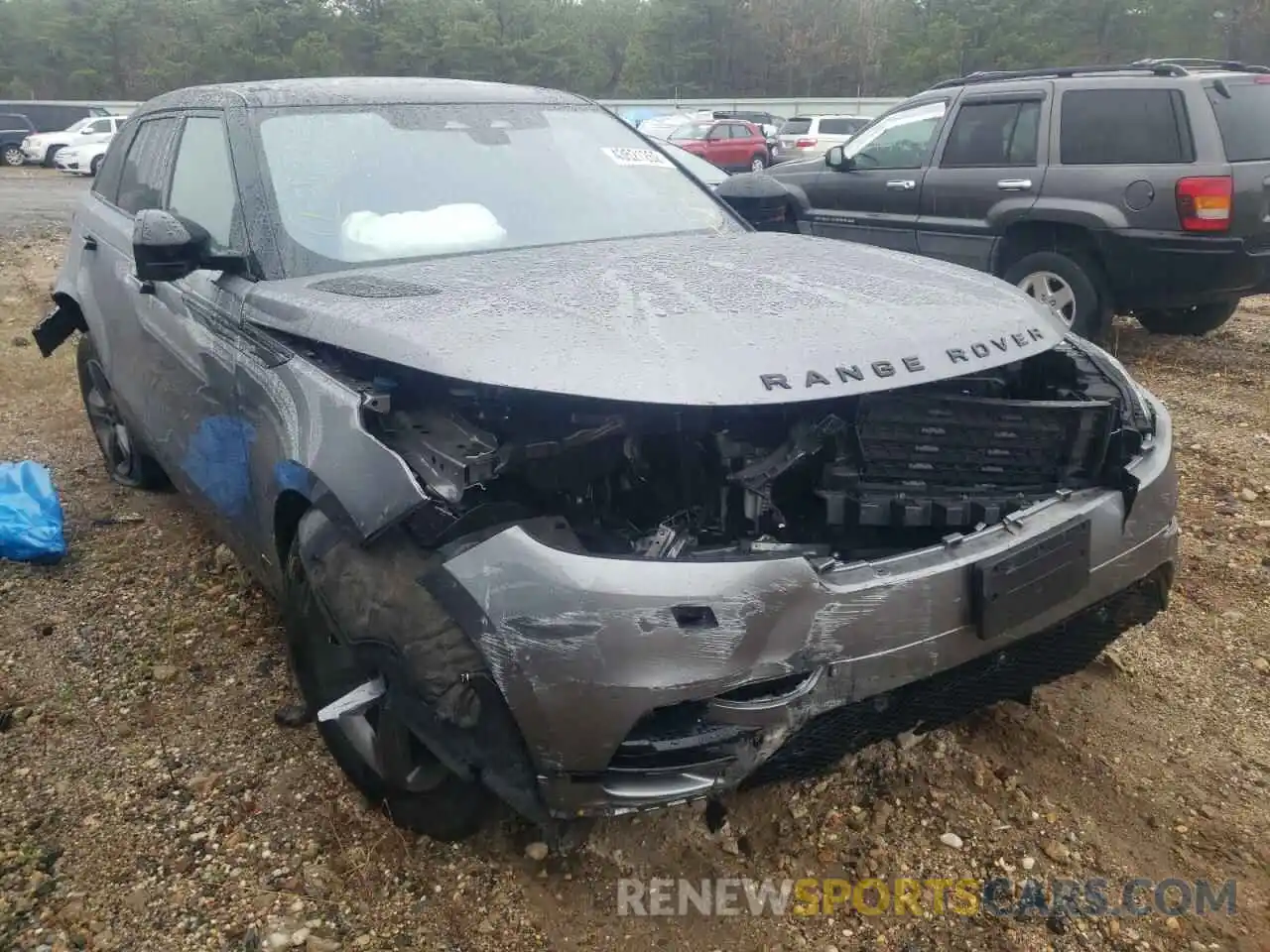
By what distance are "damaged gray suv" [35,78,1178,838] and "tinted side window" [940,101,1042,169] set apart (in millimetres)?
4315

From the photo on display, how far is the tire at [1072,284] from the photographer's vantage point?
638 cm

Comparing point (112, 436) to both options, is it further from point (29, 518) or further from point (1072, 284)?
point (1072, 284)

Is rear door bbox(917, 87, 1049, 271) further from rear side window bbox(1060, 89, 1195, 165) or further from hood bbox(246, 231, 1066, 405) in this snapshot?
hood bbox(246, 231, 1066, 405)

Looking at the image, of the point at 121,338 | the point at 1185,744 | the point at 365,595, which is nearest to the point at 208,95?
the point at 121,338

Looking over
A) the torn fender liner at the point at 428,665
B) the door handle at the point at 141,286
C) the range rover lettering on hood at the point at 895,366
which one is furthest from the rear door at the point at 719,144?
the torn fender liner at the point at 428,665

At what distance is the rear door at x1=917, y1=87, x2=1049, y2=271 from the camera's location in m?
6.72

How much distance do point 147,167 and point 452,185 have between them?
164cm

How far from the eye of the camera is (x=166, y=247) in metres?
2.74

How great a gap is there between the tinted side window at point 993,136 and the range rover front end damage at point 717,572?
475cm

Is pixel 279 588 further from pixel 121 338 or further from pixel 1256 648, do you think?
pixel 1256 648

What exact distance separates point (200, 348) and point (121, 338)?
3.61 feet

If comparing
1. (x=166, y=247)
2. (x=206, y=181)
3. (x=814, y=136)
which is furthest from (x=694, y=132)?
(x=166, y=247)

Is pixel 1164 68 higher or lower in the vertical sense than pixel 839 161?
higher

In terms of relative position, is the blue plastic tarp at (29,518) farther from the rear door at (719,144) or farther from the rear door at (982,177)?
Answer: the rear door at (719,144)
